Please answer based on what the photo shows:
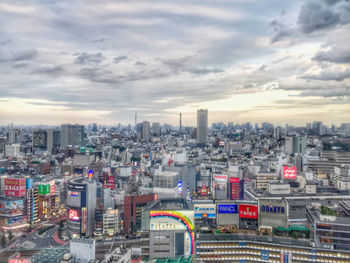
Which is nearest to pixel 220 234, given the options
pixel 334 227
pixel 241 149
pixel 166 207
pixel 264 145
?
pixel 166 207

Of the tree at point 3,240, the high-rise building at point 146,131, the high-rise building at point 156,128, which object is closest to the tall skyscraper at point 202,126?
the high-rise building at point 146,131

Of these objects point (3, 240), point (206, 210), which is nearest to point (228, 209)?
point (206, 210)

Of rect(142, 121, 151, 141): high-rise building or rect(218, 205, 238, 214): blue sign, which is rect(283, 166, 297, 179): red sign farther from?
rect(142, 121, 151, 141): high-rise building

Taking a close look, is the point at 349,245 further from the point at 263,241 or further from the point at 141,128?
the point at 141,128

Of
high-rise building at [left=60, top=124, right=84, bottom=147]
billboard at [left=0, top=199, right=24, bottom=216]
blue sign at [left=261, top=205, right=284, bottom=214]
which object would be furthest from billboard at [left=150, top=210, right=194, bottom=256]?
high-rise building at [left=60, top=124, right=84, bottom=147]

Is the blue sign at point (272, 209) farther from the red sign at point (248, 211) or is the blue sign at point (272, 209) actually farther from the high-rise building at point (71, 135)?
the high-rise building at point (71, 135)

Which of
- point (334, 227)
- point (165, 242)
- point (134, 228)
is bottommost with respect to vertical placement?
point (134, 228)
